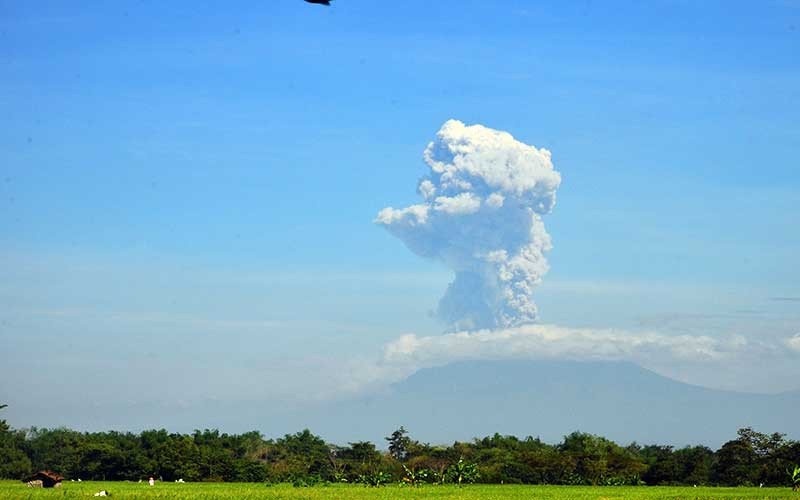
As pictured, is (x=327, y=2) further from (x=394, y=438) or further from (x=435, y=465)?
(x=394, y=438)

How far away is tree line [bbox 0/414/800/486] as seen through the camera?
3775 inches

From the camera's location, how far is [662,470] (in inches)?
3883

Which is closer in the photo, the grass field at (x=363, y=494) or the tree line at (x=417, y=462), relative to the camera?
the grass field at (x=363, y=494)

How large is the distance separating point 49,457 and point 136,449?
52.6 ft

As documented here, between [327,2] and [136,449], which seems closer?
[327,2]

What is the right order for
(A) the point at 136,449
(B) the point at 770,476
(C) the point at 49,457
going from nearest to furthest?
(B) the point at 770,476 → (A) the point at 136,449 → (C) the point at 49,457

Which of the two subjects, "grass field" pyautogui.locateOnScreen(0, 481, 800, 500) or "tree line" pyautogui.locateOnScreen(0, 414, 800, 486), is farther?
"tree line" pyautogui.locateOnScreen(0, 414, 800, 486)

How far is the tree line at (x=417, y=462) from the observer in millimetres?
95875

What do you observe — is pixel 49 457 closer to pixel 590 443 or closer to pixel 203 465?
pixel 203 465

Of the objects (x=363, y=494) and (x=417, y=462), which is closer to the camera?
(x=363, y=494)

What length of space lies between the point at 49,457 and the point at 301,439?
2773cm

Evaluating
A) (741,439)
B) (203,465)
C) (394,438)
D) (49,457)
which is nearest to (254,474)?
(203,465)

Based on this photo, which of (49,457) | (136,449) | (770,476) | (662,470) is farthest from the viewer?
(49,457)

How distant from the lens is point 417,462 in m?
105
